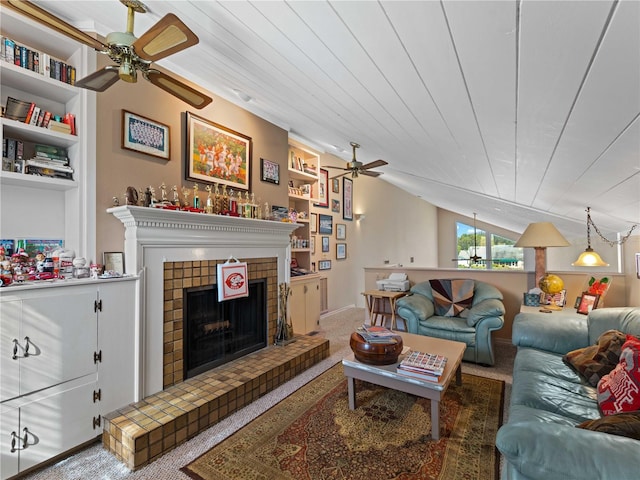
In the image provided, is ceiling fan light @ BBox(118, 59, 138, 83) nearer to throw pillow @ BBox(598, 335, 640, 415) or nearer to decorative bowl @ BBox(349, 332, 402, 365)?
decorative bowl @ BBox(349, 332, 402, 365)

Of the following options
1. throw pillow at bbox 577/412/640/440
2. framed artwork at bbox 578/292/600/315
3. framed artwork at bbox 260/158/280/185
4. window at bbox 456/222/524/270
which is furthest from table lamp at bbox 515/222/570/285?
window at bbox 456/222/524/270

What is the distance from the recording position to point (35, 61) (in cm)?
192

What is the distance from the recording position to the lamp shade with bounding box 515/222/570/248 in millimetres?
2963

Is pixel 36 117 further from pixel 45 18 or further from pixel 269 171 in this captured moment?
pixel 269 171

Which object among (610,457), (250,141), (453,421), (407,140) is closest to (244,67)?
(250,141)

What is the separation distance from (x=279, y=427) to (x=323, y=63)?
7.68ft

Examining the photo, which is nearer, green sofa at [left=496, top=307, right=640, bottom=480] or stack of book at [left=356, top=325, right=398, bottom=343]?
green sofa at [left=496, top=307, right=640, bottom=480]

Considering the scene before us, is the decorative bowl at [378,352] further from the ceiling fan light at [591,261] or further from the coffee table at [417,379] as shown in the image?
the ceiling fan light at [591,261]

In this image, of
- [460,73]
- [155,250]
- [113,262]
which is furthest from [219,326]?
[460,73]

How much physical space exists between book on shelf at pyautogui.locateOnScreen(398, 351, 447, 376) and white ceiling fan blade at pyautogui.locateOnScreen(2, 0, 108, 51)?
99.6 inches

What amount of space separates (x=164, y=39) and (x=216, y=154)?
163cm

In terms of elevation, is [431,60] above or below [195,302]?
above

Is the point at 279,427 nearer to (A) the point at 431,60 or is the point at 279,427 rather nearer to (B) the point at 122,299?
(B) the point at 122,299

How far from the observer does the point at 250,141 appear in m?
3.32
